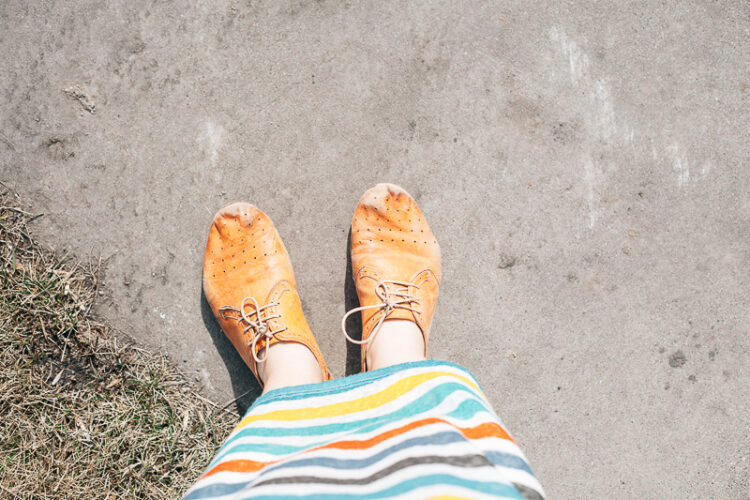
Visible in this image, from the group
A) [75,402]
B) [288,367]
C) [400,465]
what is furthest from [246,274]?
[400,465]

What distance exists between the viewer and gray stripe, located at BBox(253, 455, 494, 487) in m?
0.89

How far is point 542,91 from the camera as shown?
174cm

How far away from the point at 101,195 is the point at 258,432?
1.16m

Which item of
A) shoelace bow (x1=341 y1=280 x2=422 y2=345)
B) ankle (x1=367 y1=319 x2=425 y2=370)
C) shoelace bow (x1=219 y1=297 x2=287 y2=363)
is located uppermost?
shoelace bow (x1=341 y1=280 x2=422 y2=345)

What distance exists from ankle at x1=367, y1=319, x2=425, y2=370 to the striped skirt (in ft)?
0.83

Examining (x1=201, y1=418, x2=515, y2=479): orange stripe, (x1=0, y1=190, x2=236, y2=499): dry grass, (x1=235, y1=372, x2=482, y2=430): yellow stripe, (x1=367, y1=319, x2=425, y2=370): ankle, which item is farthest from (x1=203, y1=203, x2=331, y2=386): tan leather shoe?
(x1=201, y1=418, x2=515, y2=479): orange stripe

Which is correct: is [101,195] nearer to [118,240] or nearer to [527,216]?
[118,240]

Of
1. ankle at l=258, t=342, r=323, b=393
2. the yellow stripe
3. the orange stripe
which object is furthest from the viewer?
ankle at l=258, t=342, r=323, b=393

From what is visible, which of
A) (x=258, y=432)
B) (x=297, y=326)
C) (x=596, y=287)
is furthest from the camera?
(x=596, y=287)

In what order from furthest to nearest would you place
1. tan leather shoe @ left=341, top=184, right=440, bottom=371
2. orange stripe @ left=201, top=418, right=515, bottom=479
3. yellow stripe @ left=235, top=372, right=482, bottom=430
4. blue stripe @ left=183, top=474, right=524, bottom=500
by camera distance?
→ tan leather shoe @ left=341, top=184, right=440, bottom=371, yellow stripe @ left=235, top=372, right=482, bottom=430, orange stripe @ left=201, top=418, right=515, bottom=479, blue stripe @ left=183, top=474, right=524, bottom=500

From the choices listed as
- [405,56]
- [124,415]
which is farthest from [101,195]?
[405,56]

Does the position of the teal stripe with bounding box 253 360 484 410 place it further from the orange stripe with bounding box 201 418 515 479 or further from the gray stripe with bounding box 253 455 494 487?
the gray stripe with bounding box 253 455 494 487

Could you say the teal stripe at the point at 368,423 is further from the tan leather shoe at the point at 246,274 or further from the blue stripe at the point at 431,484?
the tan leather shoe at the point at 246,274

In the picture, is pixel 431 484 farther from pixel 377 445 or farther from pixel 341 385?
pixel 341 385
